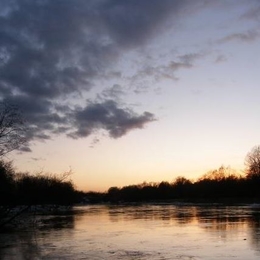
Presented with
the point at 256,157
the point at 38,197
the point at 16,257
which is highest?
the point at 256,157

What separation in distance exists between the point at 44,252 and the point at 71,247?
2.15 m

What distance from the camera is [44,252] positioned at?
22.6 meters

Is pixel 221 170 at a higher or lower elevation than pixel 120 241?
higher

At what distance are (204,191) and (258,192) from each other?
42.6 metres

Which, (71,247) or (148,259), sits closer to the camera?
(148,259)

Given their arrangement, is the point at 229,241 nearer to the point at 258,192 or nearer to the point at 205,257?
the point at 205,257

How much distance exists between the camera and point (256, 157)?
137250 millimetres

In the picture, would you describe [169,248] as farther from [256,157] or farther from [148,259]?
[256,157]

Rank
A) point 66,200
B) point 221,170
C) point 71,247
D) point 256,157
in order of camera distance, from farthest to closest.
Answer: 1. point 221,170
2. point 66,200
3. point 256,157
4. point 71,247

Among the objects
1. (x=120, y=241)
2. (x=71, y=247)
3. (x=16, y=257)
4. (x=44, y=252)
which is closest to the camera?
(x=16, y=257)

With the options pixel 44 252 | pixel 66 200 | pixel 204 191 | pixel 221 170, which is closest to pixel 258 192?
pixel 204 191

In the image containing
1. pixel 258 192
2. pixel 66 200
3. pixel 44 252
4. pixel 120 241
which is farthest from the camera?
pixel 66 200

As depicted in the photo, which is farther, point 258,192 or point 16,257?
point 258,192

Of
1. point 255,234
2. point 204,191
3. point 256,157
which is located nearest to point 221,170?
point 204,191
